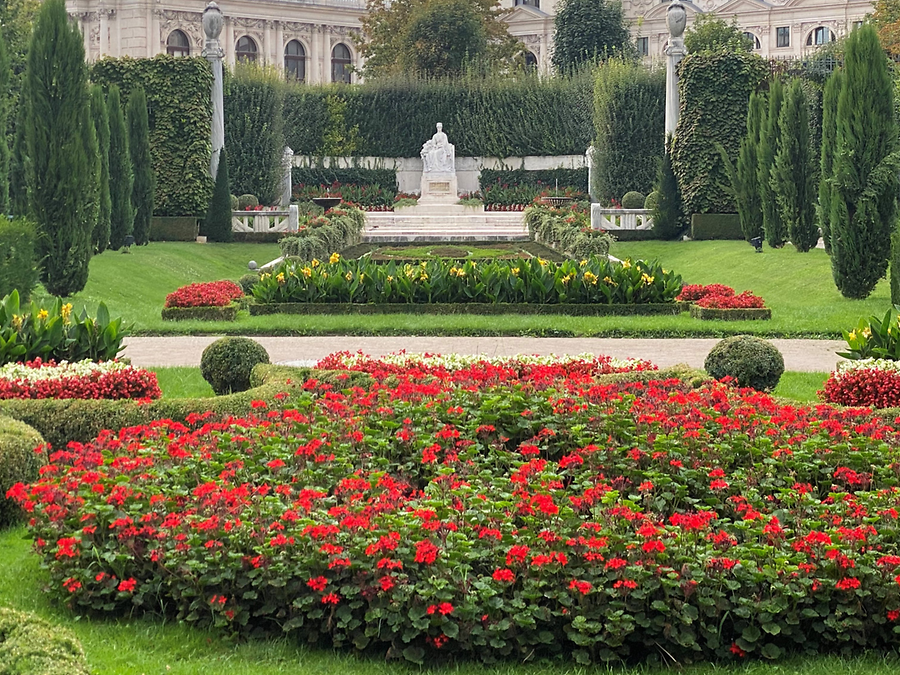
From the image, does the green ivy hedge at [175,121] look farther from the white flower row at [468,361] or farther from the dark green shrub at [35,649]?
the dark green shrub at [35,649]

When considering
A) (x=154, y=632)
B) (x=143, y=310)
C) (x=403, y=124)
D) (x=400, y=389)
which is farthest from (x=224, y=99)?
(x=154, y=632)

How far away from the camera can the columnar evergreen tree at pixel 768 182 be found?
24.7 metres

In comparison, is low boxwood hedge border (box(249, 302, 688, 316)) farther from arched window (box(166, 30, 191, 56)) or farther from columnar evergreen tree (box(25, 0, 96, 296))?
arched window (box(166, 30, 191, 56))

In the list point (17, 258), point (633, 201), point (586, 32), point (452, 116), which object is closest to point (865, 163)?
point (17, 258)

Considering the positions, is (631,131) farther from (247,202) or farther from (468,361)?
(468,361)

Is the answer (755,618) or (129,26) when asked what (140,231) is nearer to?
(755,618)

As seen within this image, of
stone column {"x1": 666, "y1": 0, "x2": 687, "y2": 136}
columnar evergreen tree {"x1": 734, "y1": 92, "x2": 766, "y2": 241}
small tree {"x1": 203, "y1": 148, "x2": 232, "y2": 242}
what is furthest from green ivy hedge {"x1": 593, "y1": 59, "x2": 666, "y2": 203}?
small tree {"x1": 203, "y1": 148, "x2": 232, "y2": 242}

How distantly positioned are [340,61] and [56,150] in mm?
51377

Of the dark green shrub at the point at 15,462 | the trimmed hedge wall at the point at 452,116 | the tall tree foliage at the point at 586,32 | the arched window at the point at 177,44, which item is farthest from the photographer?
the arched window at the point at 177,44

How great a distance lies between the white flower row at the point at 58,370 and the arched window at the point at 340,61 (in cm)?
5982

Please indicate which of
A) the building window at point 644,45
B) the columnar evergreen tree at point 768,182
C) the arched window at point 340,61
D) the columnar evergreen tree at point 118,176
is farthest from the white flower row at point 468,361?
the building window at point 644,45

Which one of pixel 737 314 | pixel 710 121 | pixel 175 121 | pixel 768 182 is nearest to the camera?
pixel 737 314

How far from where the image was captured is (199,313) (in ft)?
54.2

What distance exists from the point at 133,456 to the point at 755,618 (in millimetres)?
3492
